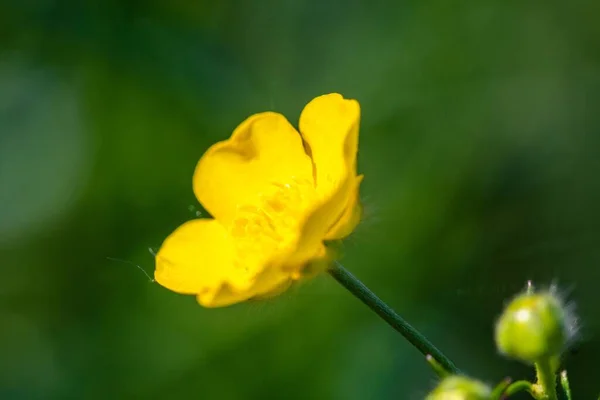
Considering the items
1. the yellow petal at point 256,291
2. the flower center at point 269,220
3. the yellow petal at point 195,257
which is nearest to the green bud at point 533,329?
the yellow petal at point 256,291

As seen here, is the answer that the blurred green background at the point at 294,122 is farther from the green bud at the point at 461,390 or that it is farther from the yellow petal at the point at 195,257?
the green bud at the point at 461,390

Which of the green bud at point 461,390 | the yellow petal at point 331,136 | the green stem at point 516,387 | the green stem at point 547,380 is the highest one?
the yellow petal at point 331,136

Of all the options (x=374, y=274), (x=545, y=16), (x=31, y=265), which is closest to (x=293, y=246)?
(x=374, y=274)

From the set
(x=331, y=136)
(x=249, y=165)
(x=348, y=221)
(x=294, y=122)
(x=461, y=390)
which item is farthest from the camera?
(x=294, y=122)

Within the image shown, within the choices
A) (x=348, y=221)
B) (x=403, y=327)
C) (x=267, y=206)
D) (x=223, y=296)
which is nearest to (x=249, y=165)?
(x=267, y=206)

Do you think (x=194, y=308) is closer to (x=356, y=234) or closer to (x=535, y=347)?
(x=356, y=234)

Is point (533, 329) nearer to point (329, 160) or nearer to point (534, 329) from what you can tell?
point (534, 329)
